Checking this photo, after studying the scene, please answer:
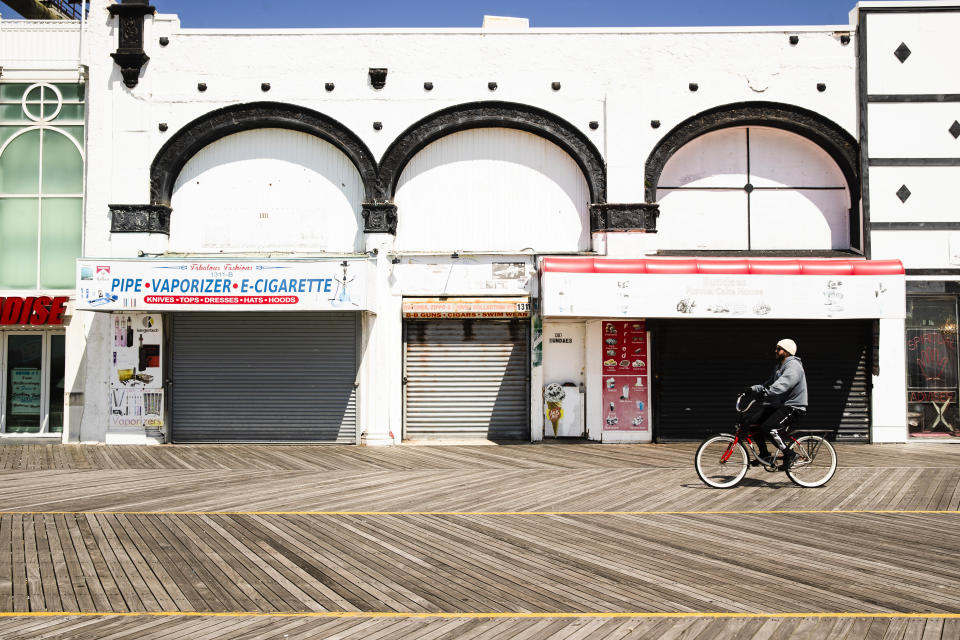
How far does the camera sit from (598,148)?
15.0 meters

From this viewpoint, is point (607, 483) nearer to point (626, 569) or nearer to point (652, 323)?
point (626, 569)

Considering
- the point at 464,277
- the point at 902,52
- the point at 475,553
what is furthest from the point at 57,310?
the point at 902,52

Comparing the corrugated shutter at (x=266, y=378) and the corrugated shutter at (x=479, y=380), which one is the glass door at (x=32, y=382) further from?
the corrugated shutter at (x=479, y=380)

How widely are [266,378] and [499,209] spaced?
5602 millimetres

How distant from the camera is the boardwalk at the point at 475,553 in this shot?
5.11 metres

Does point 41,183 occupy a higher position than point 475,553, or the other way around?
point 41,183

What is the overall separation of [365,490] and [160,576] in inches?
158

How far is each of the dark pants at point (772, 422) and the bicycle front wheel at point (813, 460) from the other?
263mm

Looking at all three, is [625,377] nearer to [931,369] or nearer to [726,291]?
[726,291]

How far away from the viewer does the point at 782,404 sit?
9.73m

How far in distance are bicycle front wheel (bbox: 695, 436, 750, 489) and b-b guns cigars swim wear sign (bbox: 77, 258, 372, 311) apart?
654 cm

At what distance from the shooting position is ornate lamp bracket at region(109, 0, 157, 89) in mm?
15016

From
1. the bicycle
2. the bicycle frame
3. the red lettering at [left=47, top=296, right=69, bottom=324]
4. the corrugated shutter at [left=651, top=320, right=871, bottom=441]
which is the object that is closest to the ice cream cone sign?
the corrugated shutter at [left=651, top=320, right=871, bottom=441]

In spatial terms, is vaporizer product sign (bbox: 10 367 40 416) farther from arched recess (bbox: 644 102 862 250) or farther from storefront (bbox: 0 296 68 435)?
arched recess (bbox: 644 102 862 250)
